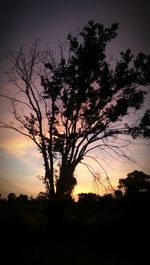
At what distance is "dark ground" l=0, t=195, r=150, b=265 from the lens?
1025 cm

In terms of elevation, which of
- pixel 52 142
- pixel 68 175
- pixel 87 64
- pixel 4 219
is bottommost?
pixel 4 219

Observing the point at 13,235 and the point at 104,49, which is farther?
the point at 104,49

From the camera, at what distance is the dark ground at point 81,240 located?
1025cm

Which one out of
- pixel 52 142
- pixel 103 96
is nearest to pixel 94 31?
pixel 103 96

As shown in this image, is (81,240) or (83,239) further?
(83,239)

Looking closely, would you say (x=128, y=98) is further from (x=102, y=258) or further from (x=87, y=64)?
(x=102, y=258)

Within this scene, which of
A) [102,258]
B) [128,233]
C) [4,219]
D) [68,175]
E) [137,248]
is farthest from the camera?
[68,175]

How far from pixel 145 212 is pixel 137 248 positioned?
13.6 feet

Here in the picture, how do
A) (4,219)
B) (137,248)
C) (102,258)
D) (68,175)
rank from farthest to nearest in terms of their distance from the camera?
(68,175)
(4,219)
(137,248)
(102,258)

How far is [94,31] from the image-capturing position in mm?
19406

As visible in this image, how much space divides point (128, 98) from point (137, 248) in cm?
1039

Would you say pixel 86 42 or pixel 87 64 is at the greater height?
pixel 86 42

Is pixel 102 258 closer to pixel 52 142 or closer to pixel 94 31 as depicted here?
pixel 52 142

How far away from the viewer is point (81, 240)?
49.0ft
